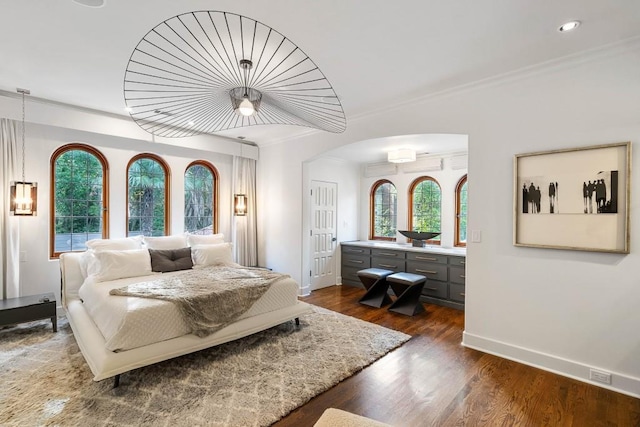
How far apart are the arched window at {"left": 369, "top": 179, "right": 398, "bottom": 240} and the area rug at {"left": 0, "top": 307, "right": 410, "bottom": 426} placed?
9.96ft

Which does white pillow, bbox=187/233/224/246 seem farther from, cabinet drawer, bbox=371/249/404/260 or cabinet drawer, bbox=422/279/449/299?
cabinet drawer, bbox=422/279/449/299

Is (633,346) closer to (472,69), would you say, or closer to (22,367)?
(472,69)

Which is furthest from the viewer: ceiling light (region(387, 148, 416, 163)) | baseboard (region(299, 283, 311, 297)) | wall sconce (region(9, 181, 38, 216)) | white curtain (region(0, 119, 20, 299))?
baseboard (region(299, 283, 311, 297))

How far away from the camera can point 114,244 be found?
13.3ft

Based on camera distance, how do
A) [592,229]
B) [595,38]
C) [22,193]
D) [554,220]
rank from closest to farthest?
[595,38] < [592,229] < [554,220] < [22,193]

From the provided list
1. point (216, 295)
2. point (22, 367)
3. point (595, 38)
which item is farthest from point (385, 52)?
point (22, 367)

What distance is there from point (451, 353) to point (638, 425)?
1.31 metres

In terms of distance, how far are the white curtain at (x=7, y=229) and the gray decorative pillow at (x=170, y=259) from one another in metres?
1.41

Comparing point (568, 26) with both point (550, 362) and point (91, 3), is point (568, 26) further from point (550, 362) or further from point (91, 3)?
point (91, 3)

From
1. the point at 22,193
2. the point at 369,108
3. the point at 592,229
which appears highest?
the point at 369,108

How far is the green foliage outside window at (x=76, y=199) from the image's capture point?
4.08 m

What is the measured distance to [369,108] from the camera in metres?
3.88

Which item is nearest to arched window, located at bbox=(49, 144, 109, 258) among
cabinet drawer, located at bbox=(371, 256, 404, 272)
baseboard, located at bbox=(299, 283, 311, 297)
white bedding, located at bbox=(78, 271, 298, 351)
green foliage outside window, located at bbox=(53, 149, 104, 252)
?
green foliage outside window, located at bbox=(53, 149, 104, 252)

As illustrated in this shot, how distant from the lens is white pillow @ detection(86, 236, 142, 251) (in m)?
3.93
